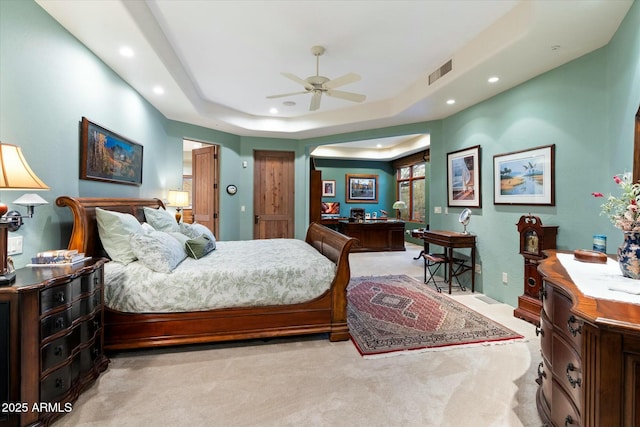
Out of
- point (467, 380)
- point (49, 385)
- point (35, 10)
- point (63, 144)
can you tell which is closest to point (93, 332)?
point (49, 385)

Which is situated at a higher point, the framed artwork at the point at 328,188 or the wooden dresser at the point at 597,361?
the framed artwork at the point at 328,188

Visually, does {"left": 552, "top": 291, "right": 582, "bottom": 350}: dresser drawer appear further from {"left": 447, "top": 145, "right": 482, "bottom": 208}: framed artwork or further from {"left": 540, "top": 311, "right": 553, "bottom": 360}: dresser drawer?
{"left": 447, "top": 145, "right": 482, "bottom": 208}: framed artwork

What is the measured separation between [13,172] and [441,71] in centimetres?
403

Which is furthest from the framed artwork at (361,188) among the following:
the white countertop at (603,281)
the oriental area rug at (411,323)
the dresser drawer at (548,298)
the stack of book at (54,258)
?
the stack of book at (54,258)

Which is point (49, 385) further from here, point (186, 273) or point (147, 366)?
point (186, 273)

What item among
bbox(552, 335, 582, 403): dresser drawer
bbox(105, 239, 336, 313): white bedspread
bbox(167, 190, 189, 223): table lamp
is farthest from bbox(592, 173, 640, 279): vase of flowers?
bbox(167, 190, 189, 223): table lamp

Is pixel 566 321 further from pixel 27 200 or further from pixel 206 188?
pixel 206 188

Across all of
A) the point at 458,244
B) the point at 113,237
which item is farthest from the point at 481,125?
the point at 113,237

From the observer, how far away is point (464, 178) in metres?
4.41

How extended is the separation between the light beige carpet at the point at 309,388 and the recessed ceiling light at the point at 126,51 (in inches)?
108

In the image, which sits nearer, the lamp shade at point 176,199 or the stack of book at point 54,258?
the stack of book at point 54,258

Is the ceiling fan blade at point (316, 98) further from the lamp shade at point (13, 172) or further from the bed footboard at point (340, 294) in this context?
the lamp shade at point (13, 172)

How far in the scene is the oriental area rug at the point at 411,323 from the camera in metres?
2.60

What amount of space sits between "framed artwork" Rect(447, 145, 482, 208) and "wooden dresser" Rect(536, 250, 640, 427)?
119 inches
